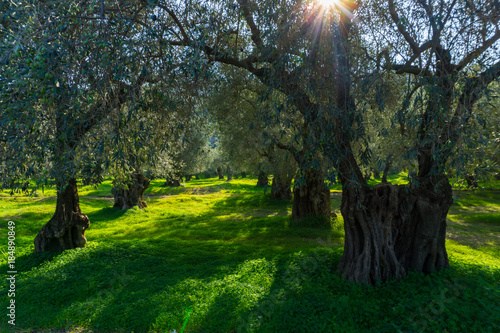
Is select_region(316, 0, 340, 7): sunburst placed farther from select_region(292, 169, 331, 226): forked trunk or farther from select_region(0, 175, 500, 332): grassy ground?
select_region(292, 169, 331, 226): forked trunk

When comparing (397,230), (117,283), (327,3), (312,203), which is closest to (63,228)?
(117,283)

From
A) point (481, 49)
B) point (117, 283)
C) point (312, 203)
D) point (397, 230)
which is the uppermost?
point (481, 49)

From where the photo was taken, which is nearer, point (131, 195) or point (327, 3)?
point (327, 3)

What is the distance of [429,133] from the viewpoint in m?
7.24

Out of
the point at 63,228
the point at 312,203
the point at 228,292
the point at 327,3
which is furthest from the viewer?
the point at 312,203

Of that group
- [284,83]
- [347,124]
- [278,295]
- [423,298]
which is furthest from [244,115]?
[423,298]

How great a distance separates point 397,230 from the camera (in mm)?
9141

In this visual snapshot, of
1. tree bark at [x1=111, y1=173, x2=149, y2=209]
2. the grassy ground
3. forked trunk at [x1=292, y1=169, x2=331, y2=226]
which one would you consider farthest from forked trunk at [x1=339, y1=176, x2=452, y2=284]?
tree bark at [x1=111, y1=173, x2=149, y2=209]

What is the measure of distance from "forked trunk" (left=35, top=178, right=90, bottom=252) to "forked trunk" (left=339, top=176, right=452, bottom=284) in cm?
1121

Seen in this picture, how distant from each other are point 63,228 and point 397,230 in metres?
13.0

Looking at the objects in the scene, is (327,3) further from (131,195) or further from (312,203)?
(131,195)

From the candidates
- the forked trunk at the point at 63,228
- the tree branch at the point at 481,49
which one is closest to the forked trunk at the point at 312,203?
the tree branch at the point at 481,49

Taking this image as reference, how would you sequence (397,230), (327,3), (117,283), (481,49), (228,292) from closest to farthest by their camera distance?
(481,49) < (327,3) < (228,292) < (397,230) < (117,283)

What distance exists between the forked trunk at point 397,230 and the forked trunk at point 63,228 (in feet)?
36.8
